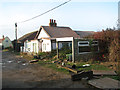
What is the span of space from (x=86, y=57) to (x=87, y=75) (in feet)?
19.7

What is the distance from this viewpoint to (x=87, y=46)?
39.8 feet

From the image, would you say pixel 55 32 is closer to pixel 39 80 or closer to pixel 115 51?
pixel 115 51

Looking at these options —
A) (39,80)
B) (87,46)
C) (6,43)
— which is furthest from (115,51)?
(6,43)

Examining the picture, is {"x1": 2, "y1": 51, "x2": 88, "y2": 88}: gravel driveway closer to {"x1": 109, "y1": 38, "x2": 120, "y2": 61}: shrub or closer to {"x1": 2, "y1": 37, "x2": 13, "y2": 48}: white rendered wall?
{"x1": 109, "y1": 38, "x2": 120, "y2": 61}: shrub

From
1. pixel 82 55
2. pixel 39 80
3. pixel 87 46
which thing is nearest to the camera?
pixel 39 80

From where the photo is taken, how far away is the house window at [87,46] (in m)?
11.7

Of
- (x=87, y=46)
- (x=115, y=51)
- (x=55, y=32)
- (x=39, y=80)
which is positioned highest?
(x=55, y=32)

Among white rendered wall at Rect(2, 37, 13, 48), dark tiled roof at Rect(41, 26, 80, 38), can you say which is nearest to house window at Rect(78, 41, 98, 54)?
dark tiled roof at Rect(41, 26, 80, 38)

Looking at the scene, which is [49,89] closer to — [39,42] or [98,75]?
[98,75]

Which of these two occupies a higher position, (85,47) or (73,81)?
(85,47)

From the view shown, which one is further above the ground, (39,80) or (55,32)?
(55,32)

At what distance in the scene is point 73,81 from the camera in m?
5.96

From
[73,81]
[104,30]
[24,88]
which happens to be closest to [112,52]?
[104,30]

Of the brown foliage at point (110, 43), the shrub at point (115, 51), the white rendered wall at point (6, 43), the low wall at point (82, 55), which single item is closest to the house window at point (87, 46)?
the low wall at point (82, 55)
